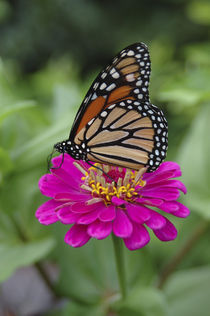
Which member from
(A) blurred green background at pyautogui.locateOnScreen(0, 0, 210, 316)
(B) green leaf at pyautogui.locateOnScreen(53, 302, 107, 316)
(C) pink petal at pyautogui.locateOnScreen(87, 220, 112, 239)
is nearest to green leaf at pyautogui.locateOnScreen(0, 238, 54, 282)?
(A) blurred green background at pyautogui.locateOnScreen(0, 0, 210, 316)

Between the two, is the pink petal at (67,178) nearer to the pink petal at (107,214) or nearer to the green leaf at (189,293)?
the pink petal at (107,214)

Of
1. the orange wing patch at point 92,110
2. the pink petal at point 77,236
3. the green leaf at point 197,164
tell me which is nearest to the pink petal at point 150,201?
the pink petal at point 77,236

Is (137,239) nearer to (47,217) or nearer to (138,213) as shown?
(138,213)

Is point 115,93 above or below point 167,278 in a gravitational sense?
above

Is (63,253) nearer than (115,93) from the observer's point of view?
No

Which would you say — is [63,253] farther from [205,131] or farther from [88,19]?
[88,19]

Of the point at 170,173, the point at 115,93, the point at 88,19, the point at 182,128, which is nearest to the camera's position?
the point at 170,173

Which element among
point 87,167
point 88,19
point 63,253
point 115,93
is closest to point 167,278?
point 63,253
